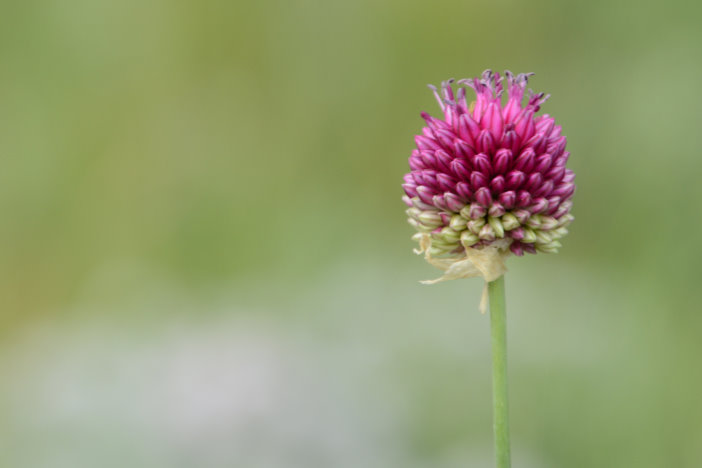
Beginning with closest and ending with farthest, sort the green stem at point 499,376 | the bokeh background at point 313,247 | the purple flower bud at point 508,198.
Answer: the green stem at point 499,376 < the purple flower bud at point 508,198 < the bokeh background at point 313,247

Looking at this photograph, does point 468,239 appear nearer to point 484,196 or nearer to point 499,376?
point 484,196

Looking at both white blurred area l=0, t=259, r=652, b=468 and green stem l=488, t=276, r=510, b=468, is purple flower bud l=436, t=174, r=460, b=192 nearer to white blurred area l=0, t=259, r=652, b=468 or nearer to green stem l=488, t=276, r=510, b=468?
green stem l=488, t=276, r=510, b=468

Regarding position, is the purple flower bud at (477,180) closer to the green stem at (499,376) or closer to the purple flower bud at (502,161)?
the purple flower bud at (502,161)

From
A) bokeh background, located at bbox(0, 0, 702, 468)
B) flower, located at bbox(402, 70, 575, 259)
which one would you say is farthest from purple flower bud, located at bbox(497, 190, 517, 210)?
bokeh background, located at bbox(0, 0, 702, 468)

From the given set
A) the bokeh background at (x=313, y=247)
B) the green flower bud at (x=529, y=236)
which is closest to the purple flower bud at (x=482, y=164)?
the green flower bud at (x=529, y=236)

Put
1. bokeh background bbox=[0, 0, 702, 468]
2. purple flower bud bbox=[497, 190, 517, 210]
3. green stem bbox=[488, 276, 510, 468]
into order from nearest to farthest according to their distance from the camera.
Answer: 1. green stem bbox=[488, 276, 510, 468]
2. purple flower bud bbox=[497, 190, 517, 210]
3. bokeh background bbox=[0, 0, 702, 468]

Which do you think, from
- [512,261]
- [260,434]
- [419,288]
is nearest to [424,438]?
[260,434]

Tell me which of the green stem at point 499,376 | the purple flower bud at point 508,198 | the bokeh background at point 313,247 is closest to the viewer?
the green stem at point 499,376

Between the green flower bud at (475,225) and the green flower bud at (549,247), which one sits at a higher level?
the green flower bud at (475,225)
